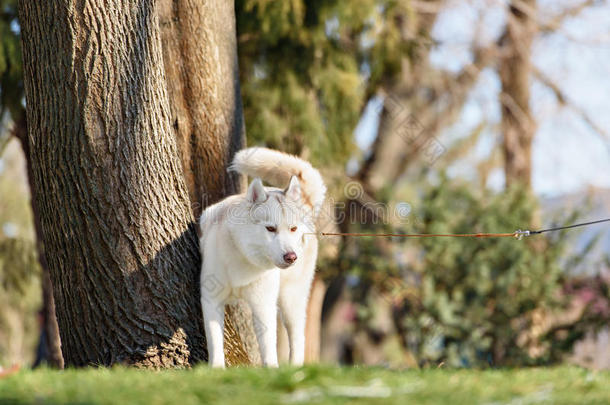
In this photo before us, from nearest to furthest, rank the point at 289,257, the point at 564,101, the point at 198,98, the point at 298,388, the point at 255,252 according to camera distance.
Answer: the point at 298,388, the point at 289,257, the point at 255,252, the point at 198,98, the point at 564,101

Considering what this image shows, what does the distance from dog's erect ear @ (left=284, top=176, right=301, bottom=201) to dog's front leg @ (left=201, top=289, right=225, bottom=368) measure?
84 cm

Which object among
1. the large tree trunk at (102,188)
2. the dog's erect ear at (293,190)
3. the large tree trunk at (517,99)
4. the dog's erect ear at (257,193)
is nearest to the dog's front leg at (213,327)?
the large tree trunk at (102,188)

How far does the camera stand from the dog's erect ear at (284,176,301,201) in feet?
15.8

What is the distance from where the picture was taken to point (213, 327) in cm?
470

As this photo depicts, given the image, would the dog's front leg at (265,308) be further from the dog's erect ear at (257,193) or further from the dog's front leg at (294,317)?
the dog's erect ear at (257,193)

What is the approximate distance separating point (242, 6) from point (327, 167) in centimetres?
290

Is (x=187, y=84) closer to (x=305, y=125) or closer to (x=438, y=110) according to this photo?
(x=305, y=125)

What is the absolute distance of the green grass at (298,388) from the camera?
3.12 metres

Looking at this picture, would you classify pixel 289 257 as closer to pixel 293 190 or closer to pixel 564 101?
pixel 293 190

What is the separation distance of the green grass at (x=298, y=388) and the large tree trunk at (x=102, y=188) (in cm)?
109

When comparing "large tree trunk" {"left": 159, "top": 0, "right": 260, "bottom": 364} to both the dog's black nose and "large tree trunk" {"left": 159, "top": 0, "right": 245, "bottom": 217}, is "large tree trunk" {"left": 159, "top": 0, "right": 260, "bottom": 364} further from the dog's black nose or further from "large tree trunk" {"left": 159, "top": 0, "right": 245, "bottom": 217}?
the dog's black nose

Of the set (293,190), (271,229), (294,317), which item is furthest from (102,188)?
(294,317)

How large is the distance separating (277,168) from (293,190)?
61cm

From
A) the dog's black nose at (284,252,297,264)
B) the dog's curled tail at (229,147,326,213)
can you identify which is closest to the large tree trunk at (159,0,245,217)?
the dog's curled tail at (229,147,326,213)
